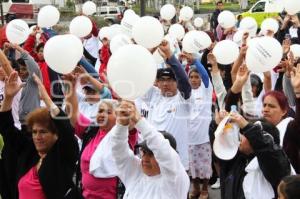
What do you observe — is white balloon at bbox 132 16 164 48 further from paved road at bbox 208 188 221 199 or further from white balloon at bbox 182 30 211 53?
paved road at bbox 208 188 221 199

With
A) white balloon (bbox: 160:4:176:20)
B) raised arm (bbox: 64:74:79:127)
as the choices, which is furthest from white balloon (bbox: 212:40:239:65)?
white balloon (bbox: 160:4:176:20)

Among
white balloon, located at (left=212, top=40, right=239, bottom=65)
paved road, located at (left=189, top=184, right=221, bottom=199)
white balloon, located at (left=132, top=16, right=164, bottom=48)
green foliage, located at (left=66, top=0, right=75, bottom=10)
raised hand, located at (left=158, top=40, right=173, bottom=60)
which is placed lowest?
paved road, located at (left=189, top=184, right=221, bottom=199)

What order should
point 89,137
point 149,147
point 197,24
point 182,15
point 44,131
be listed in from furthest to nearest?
point 197,24, point 182,15, point 89,137, point 44,131, point 149,147

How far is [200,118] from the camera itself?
5.31 meters

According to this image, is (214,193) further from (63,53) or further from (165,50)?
(63,53)

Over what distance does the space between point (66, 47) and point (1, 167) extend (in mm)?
1081

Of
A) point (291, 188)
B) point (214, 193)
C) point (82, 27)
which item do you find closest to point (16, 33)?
point (82, 27)

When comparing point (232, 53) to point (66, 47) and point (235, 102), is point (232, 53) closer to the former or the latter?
point (235, 102)

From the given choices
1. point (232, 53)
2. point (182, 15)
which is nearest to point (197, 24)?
point (182, 15)

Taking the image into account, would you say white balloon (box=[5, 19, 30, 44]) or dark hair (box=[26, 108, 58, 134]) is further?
white balloon (box=[5, 19, 30, 44])

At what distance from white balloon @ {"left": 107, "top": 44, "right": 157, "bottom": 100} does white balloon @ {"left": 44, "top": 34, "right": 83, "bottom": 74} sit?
1.15m

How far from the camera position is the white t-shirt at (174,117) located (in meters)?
4.71

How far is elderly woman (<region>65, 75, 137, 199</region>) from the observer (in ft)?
11.4

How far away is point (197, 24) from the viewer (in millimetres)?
11094
